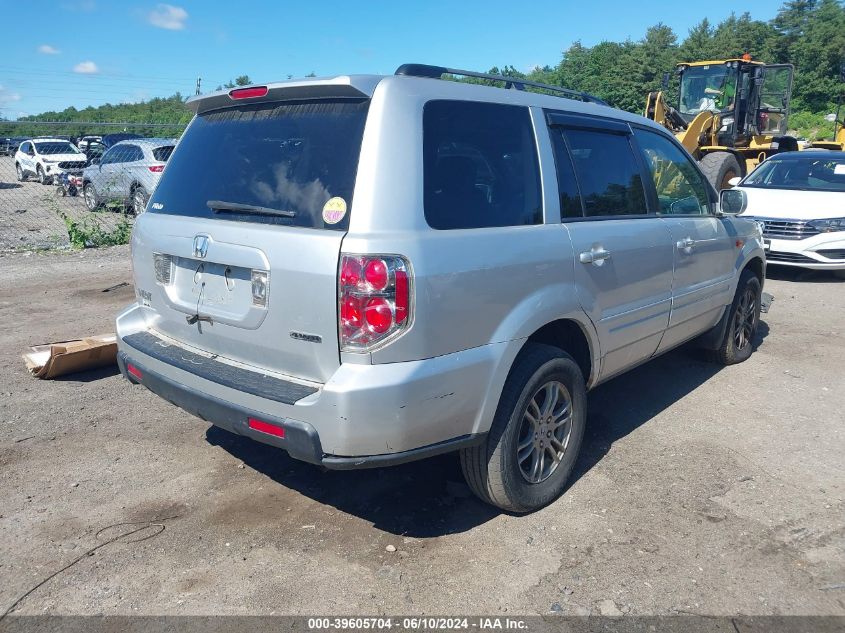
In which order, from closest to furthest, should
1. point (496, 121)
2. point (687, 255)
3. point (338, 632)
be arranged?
1. point (338, 632)
2. point (496, 121)
3. point (687, 255)

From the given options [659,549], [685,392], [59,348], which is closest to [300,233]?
[659,549]

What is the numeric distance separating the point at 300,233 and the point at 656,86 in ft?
196

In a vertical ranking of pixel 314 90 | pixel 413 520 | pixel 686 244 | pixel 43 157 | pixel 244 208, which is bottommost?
pixel 413 520

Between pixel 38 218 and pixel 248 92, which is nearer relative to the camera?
pixel 248 92

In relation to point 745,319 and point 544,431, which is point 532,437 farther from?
point 745,319

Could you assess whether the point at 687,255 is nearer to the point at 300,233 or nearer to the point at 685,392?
the point at 685,392

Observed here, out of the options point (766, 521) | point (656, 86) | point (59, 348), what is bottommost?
point (766, 521)

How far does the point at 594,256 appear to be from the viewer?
3656 millimetres

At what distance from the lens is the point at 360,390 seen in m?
2.68

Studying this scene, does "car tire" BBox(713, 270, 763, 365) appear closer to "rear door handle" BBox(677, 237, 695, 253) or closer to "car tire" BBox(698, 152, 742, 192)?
"rear door handle" BBox(677, 237, 695, 253)

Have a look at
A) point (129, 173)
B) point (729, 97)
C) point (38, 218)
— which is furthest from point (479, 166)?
point (38, 218)

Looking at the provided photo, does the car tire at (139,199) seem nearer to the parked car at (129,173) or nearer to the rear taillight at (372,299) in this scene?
the parked car at (129,173)

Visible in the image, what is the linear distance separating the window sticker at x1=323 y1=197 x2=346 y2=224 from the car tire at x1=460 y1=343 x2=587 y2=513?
3.69 ft

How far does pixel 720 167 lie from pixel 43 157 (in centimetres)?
2331
